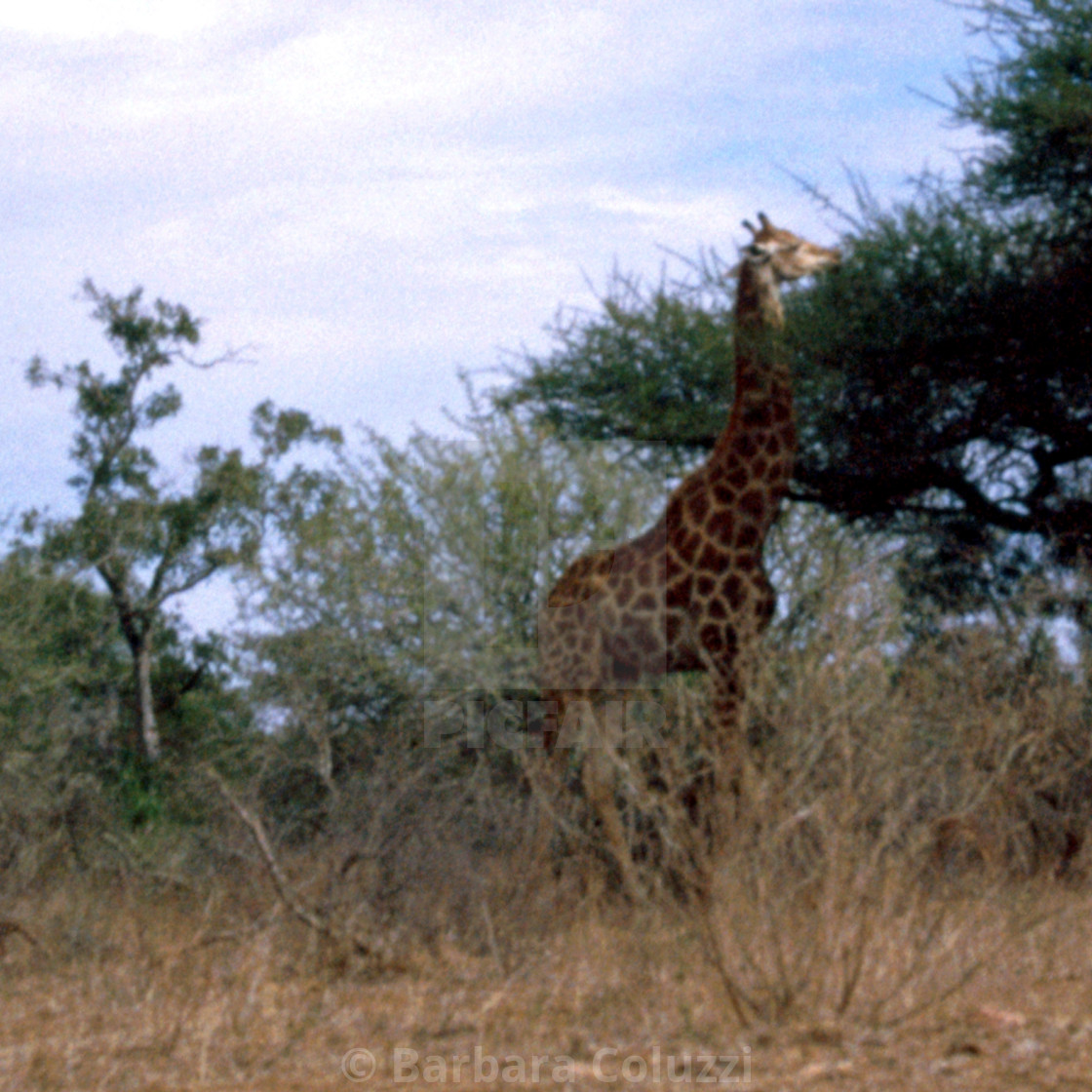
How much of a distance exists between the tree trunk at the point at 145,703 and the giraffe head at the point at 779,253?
8230mm

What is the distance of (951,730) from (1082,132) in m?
4.94

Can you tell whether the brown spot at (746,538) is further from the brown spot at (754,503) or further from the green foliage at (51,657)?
the green foliage at (51,657)

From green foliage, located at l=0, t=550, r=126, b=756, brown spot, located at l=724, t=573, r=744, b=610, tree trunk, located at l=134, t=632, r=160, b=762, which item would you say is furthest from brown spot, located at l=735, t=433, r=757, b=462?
tree trunk, located at l=134, t=632, r=160, b=762

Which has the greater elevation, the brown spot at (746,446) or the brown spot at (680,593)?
the brown spot at (746,446)

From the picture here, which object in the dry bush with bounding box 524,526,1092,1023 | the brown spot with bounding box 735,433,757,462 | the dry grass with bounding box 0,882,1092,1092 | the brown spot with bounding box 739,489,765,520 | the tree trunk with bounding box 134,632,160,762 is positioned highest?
the brown spot with bounding box 735,433,757,462

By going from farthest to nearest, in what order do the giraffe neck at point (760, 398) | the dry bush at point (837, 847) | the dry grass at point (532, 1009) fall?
the giraffe neck at point (760, 398) < the dry bush at point (837, 847) < the dry grass at point (532, 1009)

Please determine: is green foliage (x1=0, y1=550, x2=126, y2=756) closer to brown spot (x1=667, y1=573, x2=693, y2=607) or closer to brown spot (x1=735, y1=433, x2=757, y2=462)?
brown spot (x1=667, y1=573, x2=693, y2=607)

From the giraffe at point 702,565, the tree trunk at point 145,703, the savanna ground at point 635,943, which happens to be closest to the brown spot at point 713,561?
the giraffe at point 702,565

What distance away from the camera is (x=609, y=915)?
261 inches

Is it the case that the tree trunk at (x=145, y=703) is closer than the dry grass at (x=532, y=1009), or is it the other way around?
the dry grass at (x=532, y=1009)

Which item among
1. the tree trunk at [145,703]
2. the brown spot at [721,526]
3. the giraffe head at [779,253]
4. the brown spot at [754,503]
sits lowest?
the tree trunk at [145,703]

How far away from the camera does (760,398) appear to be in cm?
866

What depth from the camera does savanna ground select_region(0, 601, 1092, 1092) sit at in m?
5.00

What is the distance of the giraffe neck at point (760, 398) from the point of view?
335 inches
